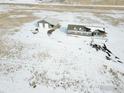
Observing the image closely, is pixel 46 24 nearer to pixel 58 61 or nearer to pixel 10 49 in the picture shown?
pixel 10 49

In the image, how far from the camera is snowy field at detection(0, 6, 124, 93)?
19.2 meters

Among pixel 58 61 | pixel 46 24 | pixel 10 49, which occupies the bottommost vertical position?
pixel 58 61

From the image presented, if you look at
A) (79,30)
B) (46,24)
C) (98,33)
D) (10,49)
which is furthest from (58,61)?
(46,24)

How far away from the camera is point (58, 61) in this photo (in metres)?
24.0

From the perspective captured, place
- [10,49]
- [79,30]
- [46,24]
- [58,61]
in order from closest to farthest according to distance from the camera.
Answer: [58,61] → [10,49] → [79,30] → [46,24]

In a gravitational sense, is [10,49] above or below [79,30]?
below

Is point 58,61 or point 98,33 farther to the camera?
point 98,33

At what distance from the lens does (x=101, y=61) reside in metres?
24.1

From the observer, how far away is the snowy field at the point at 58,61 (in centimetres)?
1917

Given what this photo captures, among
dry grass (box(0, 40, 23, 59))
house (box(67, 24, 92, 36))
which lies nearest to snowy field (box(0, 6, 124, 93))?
dry grass (box(0, 40, 23, 59))

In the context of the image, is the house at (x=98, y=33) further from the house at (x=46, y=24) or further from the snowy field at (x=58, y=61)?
the house at (x=46, y=24)

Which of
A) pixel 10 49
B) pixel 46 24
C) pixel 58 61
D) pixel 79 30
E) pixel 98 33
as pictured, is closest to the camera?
pixel 58 61

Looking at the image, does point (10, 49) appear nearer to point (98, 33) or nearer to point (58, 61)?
point (58, 61)

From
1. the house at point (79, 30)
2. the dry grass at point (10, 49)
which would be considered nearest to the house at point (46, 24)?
the house at point (79, 30)
